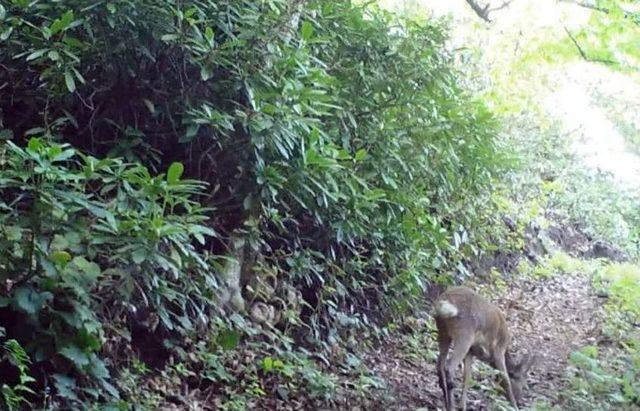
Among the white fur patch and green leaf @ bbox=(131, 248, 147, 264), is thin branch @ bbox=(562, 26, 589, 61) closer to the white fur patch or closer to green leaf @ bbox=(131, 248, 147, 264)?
the white fur patch

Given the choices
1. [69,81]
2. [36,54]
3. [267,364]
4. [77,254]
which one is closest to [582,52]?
[267,364]

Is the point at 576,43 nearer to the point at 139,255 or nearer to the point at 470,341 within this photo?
the point at 470,341

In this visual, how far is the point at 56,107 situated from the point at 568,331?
6.70 metres

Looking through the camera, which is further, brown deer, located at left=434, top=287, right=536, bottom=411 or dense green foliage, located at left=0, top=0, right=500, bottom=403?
brown deer, located at left=434, top=287, right=536, bottom=411

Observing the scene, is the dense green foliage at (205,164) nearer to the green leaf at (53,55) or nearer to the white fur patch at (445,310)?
the green leaf at (53,55)

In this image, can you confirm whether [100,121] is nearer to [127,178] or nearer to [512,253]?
[127,178]

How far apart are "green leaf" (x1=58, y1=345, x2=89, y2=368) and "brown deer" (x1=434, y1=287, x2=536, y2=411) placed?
3058 millimetres

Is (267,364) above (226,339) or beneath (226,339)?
beneath

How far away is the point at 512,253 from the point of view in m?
11.8

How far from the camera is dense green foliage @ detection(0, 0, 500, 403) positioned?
3934 millimetres

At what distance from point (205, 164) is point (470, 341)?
8.48 feet

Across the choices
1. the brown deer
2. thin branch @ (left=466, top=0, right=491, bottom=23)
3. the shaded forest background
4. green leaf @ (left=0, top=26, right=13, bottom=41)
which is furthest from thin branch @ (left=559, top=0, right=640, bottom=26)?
green leaf @ (left=0, top=26, right=13, bottom=41)

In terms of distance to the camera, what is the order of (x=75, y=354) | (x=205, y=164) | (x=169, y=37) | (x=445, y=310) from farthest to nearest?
1. (x=445, y=310)
2. (x=205, y=164)
3. (x=169, y=37)
4. (x=75, y=354)

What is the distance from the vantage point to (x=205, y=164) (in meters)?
5.68
